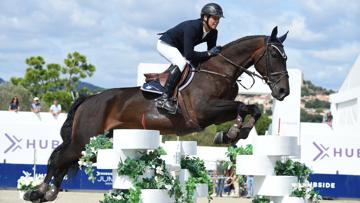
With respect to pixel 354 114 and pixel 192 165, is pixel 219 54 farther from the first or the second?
pixel 354 114

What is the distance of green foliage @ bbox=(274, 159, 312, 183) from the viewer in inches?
307

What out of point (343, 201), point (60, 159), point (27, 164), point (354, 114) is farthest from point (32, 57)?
point (60, 159)

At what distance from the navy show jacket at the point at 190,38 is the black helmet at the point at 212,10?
0.15m

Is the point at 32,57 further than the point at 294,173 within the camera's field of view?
Yes

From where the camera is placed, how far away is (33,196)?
8.84 meters

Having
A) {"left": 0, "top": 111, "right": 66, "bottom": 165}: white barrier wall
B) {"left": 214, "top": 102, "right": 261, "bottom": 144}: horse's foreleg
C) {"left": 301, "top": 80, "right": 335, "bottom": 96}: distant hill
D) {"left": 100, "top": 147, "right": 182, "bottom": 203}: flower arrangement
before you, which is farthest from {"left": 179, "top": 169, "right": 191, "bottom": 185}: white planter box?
{"left": 301, "top": 80, "right": 335, "bottom": 96}: distant hill

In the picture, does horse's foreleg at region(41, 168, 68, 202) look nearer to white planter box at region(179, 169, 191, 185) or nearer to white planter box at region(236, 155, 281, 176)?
white planter box at region(179, 169, 191, 185)

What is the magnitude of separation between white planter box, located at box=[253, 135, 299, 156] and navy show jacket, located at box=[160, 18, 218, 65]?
1.40m

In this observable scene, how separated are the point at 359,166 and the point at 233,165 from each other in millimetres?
10735

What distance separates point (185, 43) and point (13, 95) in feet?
113

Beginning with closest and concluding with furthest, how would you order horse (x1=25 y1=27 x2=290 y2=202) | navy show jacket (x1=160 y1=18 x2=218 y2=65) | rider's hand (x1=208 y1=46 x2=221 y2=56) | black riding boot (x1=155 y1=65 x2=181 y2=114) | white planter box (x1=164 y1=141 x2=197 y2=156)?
horse (x1=25 y1=27 x2=290 y2=202), navy show jacket (x1=160 y1=18 x2=218 y2=65), black riding boot (x1=155 y1=65 x2=181 y2=114), rider's hand (x1=208 y1=46 x2=221 y2=56), white planter box (x1=164 y1=141 x2=197 y2=156)

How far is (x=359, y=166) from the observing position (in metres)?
18.2

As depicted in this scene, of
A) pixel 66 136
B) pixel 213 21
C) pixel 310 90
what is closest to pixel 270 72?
pixel 213 21

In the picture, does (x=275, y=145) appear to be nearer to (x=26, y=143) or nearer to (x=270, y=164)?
(x=270, y=164)
